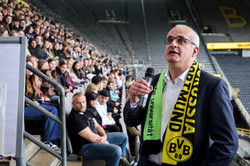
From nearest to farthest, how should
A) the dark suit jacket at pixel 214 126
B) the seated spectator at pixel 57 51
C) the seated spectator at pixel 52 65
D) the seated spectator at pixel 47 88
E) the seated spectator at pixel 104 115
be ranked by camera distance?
1. the dark suit jacket at pixel 214 126
2. the seated spectator at pixel 47 88
3. the seated spectator at pixel 104 115
4. the seated spectator at pixel 52 65
5. the seated spectator at pixel 57 51

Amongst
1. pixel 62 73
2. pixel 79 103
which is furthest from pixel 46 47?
pixel 79 103

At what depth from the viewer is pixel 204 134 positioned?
1.16 metres

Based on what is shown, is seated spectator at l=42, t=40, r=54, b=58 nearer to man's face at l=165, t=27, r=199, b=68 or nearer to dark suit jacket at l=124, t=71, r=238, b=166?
man's face at l=165, t=27, r=199, b=68

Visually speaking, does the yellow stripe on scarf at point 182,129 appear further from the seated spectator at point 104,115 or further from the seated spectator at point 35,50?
the seated spectator at point 35,50

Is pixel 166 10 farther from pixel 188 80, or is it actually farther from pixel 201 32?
pixel 188 80

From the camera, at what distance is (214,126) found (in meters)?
1.11

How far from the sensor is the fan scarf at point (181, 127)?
115 centimetres

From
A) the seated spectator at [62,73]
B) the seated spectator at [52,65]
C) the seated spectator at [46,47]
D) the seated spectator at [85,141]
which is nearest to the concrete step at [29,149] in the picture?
the seated spectator at [85,141]

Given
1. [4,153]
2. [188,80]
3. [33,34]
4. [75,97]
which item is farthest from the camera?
[33,34]

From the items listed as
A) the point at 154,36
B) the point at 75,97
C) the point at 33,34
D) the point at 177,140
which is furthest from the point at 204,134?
the point at 154,36

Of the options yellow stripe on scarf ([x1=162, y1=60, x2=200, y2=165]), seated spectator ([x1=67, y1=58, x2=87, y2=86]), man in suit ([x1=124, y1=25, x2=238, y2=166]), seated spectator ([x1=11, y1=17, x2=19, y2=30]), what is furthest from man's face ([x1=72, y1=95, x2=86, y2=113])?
seated spectator ([x1=11, y1=17, x2=19, y2=30])

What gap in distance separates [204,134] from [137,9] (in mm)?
23985

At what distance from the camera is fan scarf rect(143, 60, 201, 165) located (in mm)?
1154

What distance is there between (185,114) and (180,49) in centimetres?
34
